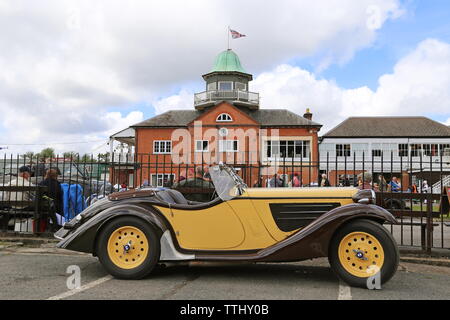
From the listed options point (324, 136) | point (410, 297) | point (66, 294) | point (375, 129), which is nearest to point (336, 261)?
point (410, 297)

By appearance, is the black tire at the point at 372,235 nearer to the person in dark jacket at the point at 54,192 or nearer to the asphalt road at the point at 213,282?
the asphalt road at the point at 213,282

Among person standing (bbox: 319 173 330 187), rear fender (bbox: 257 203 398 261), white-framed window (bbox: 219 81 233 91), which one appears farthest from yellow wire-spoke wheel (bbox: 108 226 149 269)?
white-framed window (bbox: 219 81 233 91)

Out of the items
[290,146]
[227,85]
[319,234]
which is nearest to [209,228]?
[319,234]

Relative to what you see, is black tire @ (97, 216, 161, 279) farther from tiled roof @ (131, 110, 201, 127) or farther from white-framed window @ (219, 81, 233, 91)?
white-framed window @ (219, 81, 233, 91)

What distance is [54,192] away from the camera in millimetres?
8156

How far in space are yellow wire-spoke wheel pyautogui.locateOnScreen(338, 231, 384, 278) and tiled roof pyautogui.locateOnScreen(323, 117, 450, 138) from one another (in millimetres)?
42568

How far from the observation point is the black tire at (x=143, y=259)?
4.99 m

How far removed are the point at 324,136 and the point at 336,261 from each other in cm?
4260

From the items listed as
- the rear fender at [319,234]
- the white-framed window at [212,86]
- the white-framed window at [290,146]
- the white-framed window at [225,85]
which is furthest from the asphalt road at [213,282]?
the white-framed window at [212,86]

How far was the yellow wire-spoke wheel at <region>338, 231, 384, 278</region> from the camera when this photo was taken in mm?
4652

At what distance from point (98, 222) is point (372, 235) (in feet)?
11.1

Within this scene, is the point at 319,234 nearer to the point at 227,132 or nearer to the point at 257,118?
the point at 227,132
